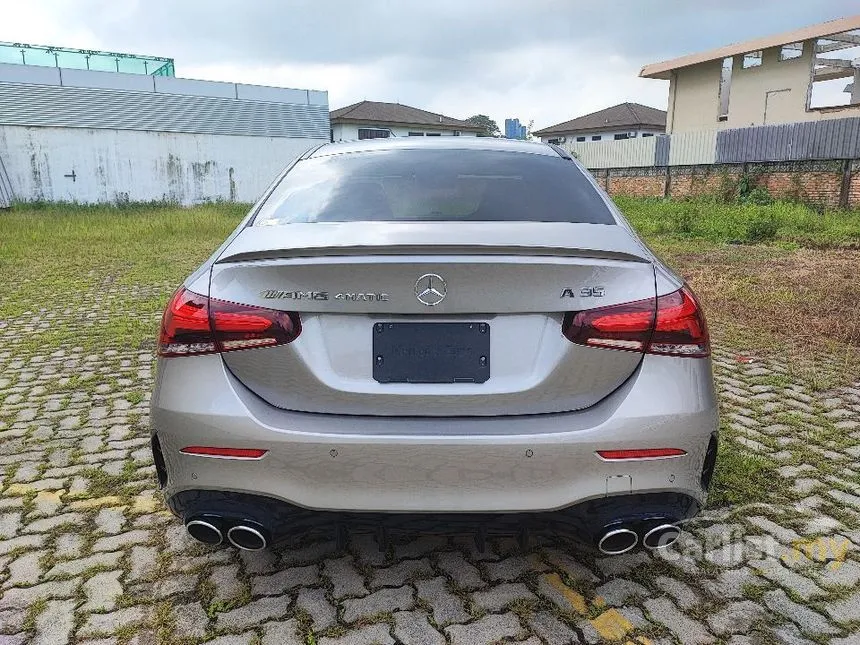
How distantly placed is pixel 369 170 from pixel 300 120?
3276 centimetres

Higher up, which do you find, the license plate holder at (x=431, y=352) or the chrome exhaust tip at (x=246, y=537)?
the license plate holder at (x=431, y=352)

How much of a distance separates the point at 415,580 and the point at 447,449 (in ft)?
2.50

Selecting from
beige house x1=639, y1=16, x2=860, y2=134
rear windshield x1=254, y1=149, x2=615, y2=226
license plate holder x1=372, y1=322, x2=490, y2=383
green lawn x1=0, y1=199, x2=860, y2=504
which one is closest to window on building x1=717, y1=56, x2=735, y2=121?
beige house x1=639, y1=16, x2=860, y2=134

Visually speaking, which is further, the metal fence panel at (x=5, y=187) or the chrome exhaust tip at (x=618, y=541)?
the metal fence panel at (x=5, y=187)

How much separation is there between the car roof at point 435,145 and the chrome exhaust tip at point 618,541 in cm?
179

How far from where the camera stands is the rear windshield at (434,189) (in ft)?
7.84

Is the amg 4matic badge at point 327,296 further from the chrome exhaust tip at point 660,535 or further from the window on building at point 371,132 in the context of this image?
the window on building at point 371,132

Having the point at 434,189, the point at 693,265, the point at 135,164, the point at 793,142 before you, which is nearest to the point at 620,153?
the point at 793,142

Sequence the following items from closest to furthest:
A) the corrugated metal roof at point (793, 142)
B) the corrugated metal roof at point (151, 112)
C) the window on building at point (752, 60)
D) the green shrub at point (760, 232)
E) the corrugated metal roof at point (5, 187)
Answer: the green shrub at point (760, 232), the corrugated metal roof at point (793, 142), the corrugated metal roof at point (5, 187), the corrugated metal roof at point (151, 112), the window on building at point (752, 60)

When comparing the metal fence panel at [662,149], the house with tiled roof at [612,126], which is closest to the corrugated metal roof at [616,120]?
the house with tiled roof at [612,126]

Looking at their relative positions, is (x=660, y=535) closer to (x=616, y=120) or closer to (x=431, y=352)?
(x=431, y=352)

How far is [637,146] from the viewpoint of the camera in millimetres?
26672

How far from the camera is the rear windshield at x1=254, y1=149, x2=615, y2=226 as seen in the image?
2391mm

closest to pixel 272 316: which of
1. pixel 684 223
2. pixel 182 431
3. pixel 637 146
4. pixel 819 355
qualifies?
pixel 182 431
